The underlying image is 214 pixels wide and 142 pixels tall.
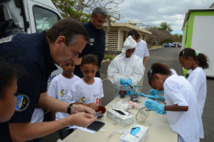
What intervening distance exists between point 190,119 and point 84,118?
3.74 ft

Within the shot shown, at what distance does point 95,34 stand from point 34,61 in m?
2.14

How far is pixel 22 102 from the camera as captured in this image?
0.86 m

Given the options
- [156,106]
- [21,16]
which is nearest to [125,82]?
[156,106]

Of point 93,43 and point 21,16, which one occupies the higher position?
point 21,16

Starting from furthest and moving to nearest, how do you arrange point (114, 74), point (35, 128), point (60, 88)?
point (114, 74)
point (60, 88)
point (35, 128)

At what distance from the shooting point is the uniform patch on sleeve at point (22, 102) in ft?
2.77

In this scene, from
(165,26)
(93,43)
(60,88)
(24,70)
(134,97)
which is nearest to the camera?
(24,70)

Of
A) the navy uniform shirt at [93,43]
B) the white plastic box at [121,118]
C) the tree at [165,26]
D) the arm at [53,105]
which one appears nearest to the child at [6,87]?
the arm at [53,105]

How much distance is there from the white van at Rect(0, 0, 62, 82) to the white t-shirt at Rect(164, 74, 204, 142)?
2.01 metres

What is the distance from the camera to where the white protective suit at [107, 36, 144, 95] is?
267 centimetres

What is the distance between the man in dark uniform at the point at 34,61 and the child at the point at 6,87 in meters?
0.11

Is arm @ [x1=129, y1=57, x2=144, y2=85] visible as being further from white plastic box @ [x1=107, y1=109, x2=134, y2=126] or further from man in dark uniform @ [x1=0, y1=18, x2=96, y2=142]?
man in dark uniform @ [x1=0, y1=18, x2=96, y2=142]

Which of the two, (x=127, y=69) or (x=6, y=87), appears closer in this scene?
(x=6, y=87)

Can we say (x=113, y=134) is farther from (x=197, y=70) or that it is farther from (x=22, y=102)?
(x=197, y=70)
